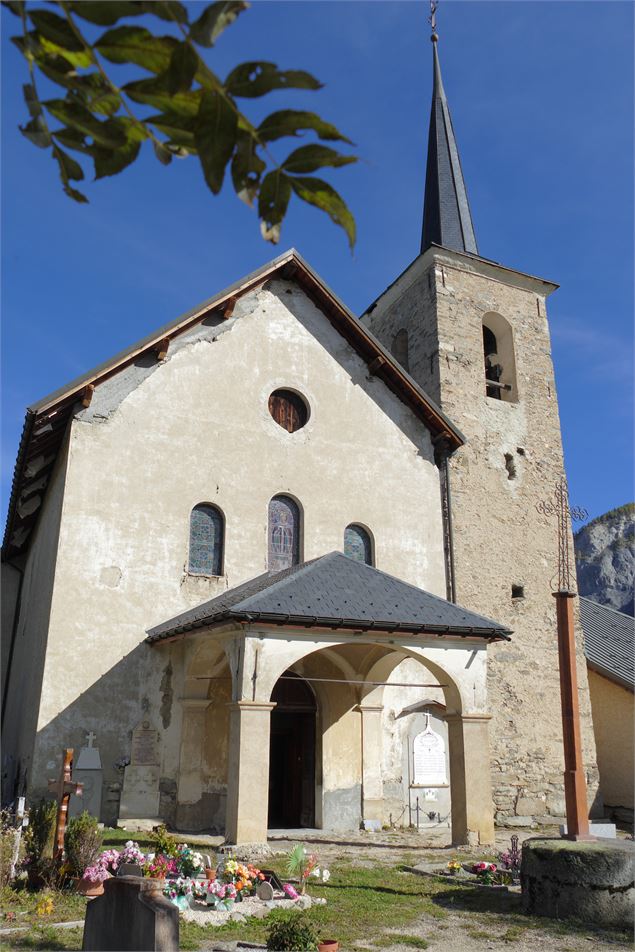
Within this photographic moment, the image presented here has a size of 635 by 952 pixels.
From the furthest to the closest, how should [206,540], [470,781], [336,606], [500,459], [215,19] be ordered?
[500,459] → [206,540] → [470,781] → [336,606] → [215,19]

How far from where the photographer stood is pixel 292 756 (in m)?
15.6

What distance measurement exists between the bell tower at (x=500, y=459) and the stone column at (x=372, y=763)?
2.36m

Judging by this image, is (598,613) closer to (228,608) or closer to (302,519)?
(302,519)

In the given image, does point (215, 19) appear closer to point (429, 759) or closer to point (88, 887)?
point (88, 887)

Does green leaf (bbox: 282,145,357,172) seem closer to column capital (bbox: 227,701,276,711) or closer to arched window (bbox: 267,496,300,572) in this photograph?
column capital (bbox: 227,701,276,711)

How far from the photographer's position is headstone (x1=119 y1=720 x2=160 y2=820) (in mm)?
12672

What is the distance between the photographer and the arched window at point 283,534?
1520 centimetres

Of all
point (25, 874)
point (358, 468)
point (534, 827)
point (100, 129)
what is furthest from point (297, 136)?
point (534, 827)

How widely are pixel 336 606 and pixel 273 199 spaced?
10362mm

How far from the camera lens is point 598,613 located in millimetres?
22547

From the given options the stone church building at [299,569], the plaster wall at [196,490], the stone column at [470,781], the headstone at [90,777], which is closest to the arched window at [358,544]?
the stone church building at [299,569]

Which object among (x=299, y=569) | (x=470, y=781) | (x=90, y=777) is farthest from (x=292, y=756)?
(x=299, y=569)

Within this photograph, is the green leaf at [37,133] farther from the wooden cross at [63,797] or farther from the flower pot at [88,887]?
the wooden cross at [63,797]

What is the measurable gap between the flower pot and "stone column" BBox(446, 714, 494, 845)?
585 centimetres
